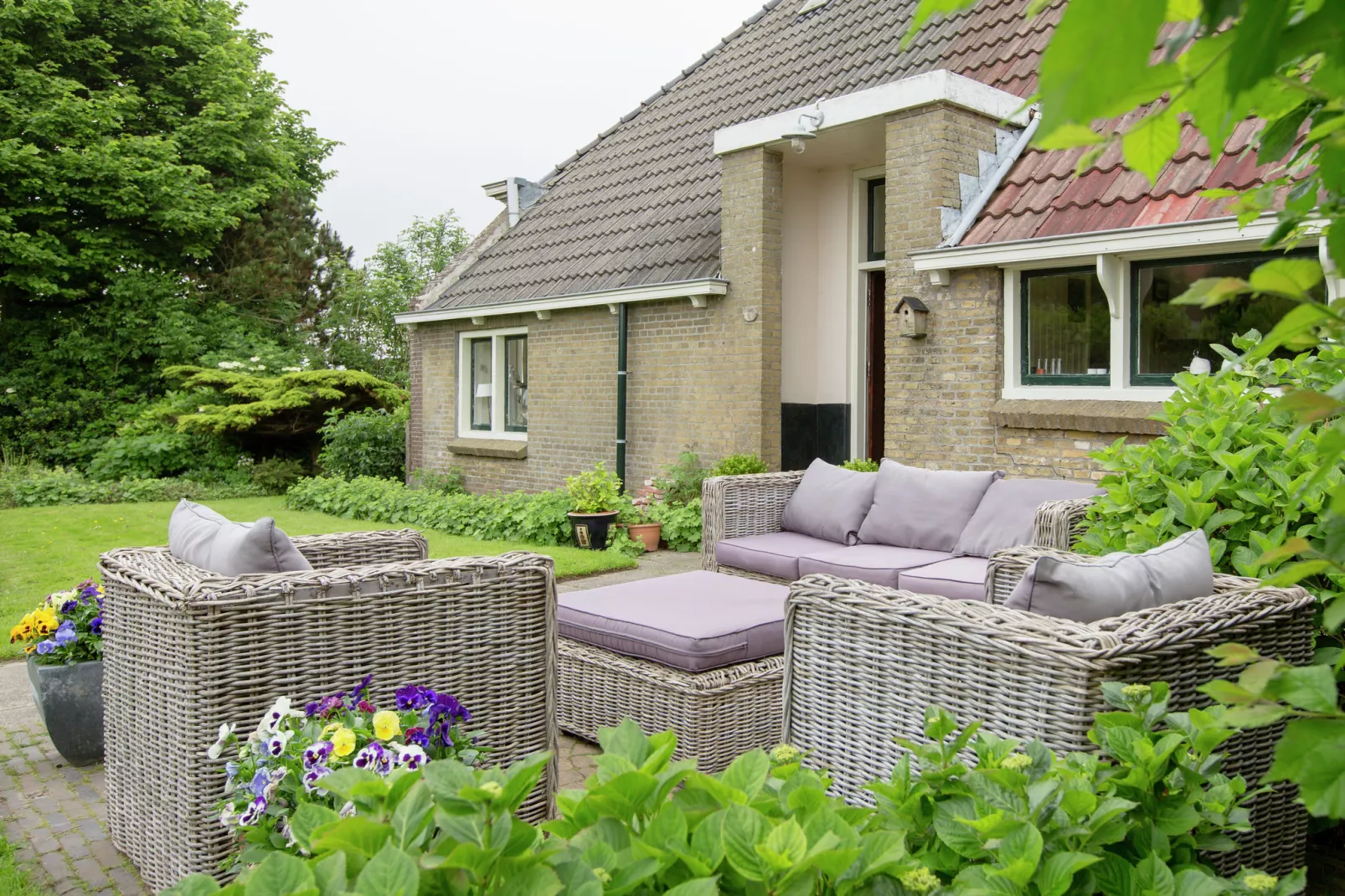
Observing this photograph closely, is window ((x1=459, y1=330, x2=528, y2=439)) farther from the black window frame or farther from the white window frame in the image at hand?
the black window frame

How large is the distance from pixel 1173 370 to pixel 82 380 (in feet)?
63.4

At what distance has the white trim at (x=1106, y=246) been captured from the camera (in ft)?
20.1

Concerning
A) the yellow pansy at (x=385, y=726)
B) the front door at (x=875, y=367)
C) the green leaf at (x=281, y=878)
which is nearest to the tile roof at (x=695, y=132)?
the front door at (x=875, y=367)

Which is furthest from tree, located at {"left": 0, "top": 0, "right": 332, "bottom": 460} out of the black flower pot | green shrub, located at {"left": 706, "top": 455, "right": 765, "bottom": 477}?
green shrub, located at {"left": 706, "top": 455, "right": 765, "bottom": 477}

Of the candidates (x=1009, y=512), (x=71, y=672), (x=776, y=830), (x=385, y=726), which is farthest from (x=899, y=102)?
(x=776, y=830)

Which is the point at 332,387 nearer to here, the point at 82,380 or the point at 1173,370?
the point at 82,380

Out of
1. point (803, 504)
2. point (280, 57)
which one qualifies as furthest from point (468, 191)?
point (803, 504)

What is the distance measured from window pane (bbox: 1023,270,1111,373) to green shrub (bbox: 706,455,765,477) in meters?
2.55

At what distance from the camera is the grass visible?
7.35 metres

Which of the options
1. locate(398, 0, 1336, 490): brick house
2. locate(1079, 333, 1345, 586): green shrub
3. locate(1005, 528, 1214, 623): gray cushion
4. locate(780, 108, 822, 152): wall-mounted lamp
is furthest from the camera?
locate(780, 108, 822, 152): wall-mounted lamp

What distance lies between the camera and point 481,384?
12.7 metres

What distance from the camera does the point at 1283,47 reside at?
1.82 ft

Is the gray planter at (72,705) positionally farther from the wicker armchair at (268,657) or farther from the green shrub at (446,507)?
the green shrub at (446,507)

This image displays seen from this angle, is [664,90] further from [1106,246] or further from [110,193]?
[110,193]
